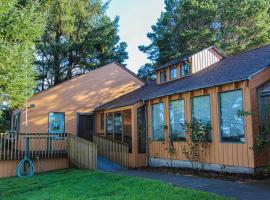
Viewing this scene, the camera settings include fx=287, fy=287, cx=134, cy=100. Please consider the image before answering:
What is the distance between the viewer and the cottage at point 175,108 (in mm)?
9289

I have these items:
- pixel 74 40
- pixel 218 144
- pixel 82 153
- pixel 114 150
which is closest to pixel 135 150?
pixel 114 150

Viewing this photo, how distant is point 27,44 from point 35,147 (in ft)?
20.4

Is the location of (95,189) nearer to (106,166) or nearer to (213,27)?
(106,166)

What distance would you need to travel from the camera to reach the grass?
7.07 metres

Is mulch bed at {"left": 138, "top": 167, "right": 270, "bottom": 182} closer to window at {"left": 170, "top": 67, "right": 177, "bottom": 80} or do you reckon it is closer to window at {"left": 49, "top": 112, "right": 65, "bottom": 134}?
window at {"left": 170, "top": 67, "right": 177, "bottom": 80}

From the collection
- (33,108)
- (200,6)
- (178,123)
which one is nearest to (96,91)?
(33,108)

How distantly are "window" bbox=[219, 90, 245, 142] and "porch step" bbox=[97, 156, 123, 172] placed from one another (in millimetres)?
5180

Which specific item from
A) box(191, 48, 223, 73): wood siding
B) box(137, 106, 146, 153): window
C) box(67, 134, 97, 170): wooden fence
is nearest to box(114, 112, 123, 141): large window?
Result: box(137, 106, 146, 153): window

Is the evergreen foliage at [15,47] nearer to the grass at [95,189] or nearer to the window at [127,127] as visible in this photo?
the grass at [95,189]

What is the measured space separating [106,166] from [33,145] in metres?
5.43

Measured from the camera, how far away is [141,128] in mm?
14062

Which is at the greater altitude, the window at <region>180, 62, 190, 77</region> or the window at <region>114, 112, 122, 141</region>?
the window at <region>180, 62, 190, 77</region>

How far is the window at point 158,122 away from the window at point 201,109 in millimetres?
2128

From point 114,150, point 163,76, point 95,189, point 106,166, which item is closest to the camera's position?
point 95,189
